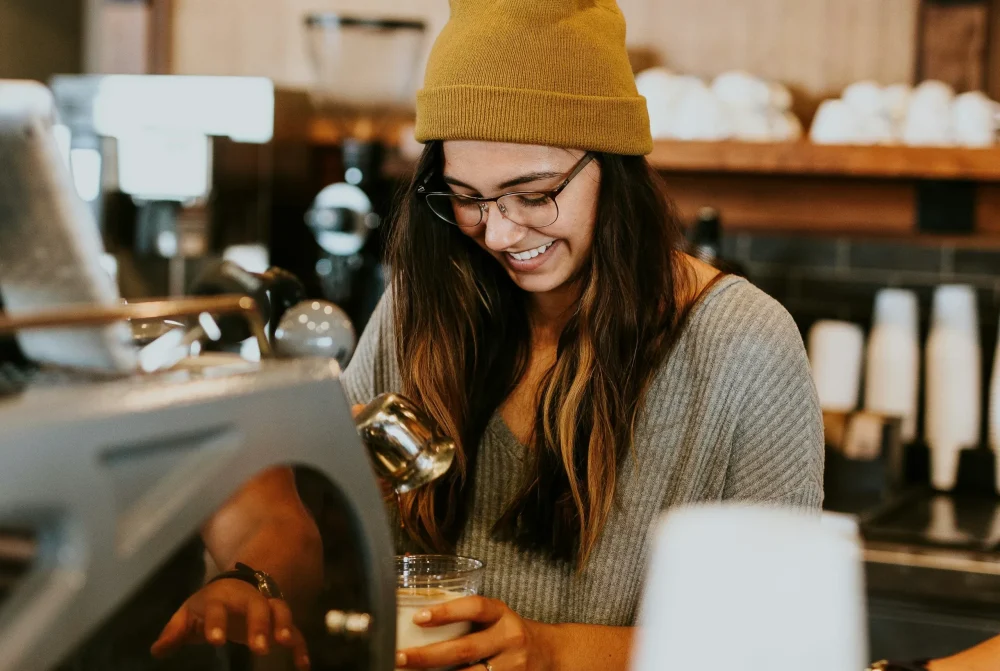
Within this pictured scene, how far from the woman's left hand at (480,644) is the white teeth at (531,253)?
42 centimetres

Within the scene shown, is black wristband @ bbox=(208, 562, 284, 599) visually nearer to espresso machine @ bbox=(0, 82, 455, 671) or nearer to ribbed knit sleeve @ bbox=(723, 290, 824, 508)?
espresso machine @ bbox=(0, 82, 455, 671)

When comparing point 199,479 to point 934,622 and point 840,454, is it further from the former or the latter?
point 840,454

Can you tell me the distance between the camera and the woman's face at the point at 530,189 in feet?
4.23

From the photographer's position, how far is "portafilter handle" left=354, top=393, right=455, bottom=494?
2.58ft

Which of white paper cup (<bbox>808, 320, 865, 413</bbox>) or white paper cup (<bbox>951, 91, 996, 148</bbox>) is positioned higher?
white paper cup (<bbox>951, 91, 996, 148</bbox>)

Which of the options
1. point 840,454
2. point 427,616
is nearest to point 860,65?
point 840,454

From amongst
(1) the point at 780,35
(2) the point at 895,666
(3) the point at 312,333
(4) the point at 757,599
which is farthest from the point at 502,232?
(1) the point at 780,35

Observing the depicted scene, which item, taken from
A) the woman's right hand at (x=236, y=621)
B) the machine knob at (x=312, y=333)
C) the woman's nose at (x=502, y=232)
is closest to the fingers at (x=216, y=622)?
the woman's right hand at (x=236, y=621)

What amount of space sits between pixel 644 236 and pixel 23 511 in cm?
97

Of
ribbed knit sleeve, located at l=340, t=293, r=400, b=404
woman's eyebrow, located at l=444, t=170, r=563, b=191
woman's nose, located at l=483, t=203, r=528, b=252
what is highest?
woman's eyebrow, located at l=444, t=170, r=563, b=191

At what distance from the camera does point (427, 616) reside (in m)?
0.92

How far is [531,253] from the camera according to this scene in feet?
4.33

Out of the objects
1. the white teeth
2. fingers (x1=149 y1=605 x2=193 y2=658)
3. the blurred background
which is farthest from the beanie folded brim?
the blurred background

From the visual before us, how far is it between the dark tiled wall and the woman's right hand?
7.51 feet
